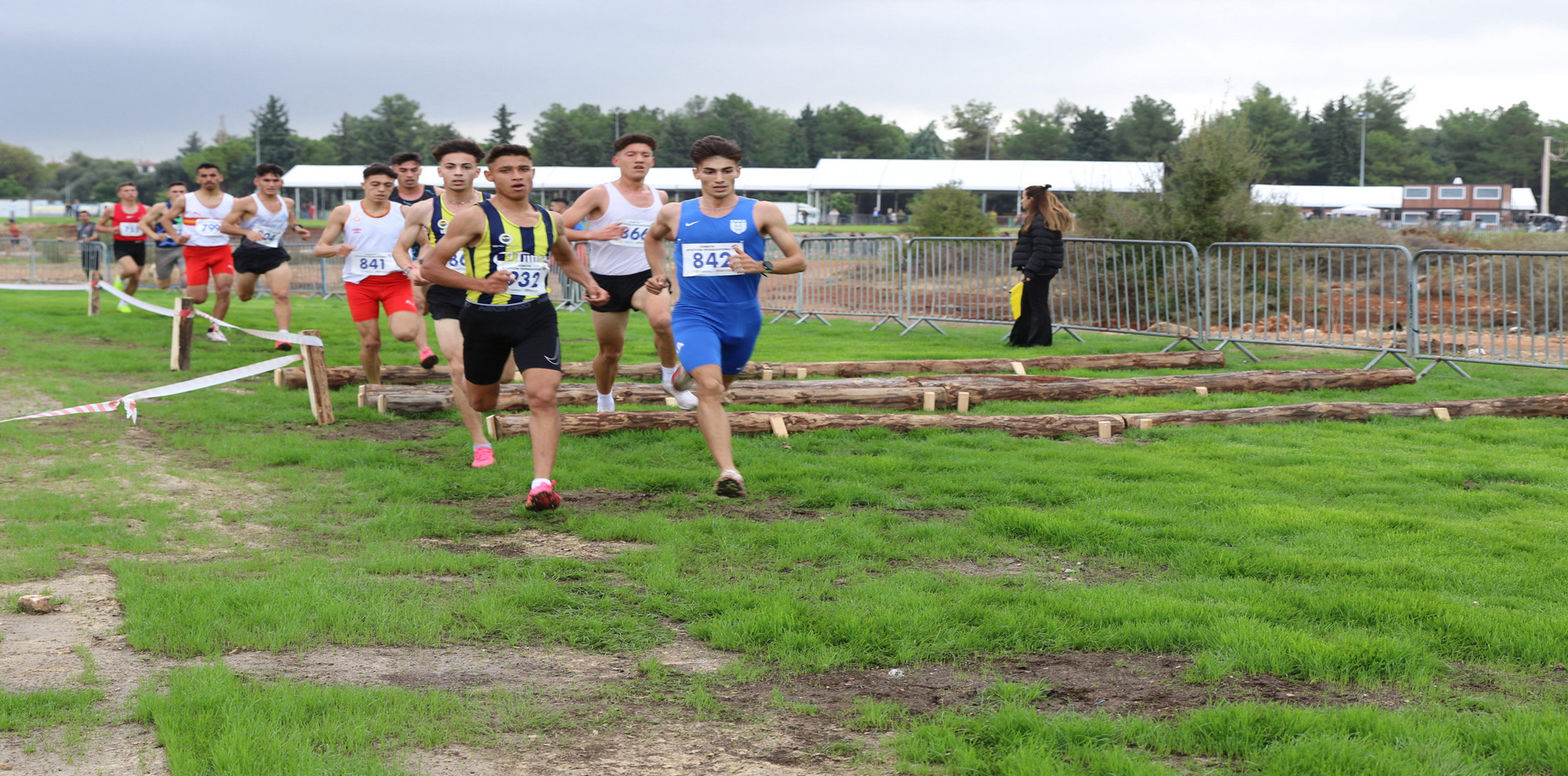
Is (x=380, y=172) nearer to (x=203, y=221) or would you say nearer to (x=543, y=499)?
(x=543, y=499)

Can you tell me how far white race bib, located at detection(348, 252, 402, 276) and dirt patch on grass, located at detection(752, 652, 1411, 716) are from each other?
279 inches

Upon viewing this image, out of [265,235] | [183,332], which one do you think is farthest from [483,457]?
[265,235]

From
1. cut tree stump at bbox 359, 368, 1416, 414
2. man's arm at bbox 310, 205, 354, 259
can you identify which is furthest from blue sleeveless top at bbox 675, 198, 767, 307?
man's arm at bbox 310, 205, 354, 259

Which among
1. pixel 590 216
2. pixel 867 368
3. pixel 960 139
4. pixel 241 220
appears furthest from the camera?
pixel 960 139

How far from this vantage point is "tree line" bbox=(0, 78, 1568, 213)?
328 ft

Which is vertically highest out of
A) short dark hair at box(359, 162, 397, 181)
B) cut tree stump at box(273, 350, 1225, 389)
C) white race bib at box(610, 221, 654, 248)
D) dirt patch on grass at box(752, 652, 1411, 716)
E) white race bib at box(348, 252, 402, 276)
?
short dark hair at box(359, 162, 397, 181)

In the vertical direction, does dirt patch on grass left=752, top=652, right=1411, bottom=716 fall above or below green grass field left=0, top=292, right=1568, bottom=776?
below

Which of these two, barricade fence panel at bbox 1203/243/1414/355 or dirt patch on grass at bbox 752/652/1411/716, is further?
barricade fence panel at bbox 1203/243/1414/355

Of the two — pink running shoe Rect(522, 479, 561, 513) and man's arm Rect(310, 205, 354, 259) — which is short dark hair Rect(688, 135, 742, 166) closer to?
pink running shoe Rect(522, 479, 561, 513)

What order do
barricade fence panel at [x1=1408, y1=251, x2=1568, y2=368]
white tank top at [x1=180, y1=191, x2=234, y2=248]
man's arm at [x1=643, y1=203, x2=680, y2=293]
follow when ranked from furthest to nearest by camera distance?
white tank top at [x1=180, y1=191, x2=234, y2=248] → barricade fence panel at [x1=1408, y1=251, x2=1568, y2=368] → man's arm at [x1=643, y1=203, x2=680, y2=293]

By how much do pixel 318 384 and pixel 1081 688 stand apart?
7.30 metres

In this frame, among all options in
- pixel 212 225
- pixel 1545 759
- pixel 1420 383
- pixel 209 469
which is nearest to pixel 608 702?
pixel 1545 759

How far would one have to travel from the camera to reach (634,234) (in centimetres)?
904

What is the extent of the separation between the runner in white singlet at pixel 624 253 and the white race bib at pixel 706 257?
167 centimetres
